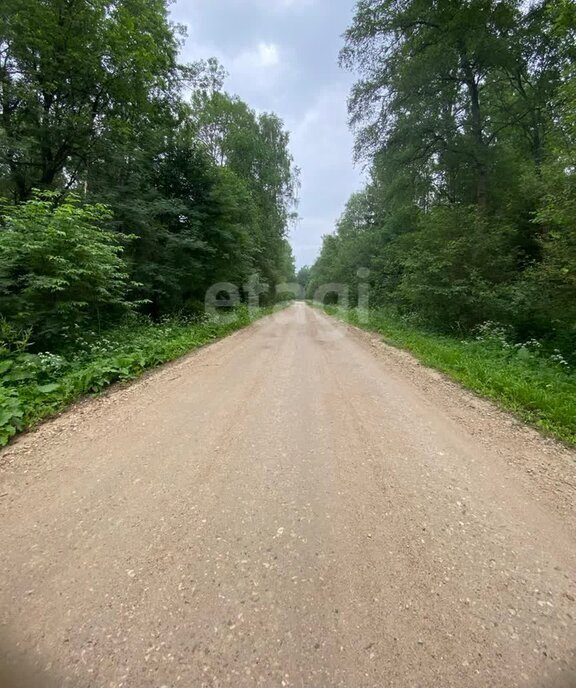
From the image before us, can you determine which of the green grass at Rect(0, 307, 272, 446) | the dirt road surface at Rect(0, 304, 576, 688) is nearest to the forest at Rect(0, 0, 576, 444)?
the green grass at Rect(0, 307, 272, 446)

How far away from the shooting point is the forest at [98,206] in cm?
522

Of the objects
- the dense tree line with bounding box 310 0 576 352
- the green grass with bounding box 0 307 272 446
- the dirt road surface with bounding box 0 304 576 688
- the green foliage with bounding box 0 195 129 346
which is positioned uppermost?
the dense tree line with bounding box 310 0 576 352

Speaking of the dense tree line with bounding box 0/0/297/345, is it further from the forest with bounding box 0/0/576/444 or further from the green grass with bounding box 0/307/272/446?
the green grass with bounding box 0/307/272/446

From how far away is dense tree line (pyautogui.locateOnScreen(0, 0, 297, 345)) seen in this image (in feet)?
18.1

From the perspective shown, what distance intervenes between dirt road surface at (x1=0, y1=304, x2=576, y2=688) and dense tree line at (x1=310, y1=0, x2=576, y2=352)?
6.21 meters

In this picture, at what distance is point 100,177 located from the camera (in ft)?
30.6

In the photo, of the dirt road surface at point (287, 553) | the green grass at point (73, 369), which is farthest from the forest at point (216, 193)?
the dirt road surface at point (287, 553)

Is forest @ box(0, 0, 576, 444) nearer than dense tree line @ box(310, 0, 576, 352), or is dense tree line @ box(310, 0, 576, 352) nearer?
forest @ box(0, 0, 576, 444)

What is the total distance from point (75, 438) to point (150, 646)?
254 cm

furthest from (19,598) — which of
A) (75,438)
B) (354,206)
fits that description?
(354,206)

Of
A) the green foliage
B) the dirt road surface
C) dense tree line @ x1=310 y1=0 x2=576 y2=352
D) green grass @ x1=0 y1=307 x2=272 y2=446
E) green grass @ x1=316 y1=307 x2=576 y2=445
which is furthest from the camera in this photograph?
dense tree line @ x1=310 y1=0 x2=576 y2=352

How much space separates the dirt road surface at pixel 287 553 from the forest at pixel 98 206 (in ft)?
5.40

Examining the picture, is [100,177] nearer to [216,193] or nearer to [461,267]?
[216,193]

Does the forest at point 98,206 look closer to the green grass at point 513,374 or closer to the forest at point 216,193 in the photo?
the forest at point 216,193
